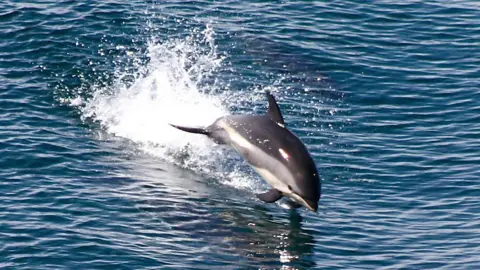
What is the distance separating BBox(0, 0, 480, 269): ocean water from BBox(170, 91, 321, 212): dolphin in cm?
74

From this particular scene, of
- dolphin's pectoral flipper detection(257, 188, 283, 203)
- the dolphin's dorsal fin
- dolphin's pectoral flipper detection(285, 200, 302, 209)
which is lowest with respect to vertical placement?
dolphin's pectoral flipper detection(285, 200, 302, 209)

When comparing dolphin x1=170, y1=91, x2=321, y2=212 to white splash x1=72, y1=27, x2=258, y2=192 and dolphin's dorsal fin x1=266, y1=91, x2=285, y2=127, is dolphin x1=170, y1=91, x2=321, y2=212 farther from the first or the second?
white splash x1=72, y1=27, x2=258, y2=192

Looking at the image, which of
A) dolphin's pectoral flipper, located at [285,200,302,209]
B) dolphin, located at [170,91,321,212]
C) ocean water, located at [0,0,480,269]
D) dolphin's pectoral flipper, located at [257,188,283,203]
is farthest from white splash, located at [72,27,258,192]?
dolphin's pectoral flipper, located at [257,188,283,203]

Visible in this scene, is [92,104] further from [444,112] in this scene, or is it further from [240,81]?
[444,112]

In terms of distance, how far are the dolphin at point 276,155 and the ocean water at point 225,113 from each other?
0.74m

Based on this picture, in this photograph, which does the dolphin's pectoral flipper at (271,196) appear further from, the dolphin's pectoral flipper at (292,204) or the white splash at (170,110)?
the white splash at (170,110)

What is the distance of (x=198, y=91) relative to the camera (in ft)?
89.3

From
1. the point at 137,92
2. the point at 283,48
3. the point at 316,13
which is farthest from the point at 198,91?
the point at 316,13

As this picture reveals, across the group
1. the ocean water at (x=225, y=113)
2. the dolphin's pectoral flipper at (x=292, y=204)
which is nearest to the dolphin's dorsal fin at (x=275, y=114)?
the dolphin's pectoral flipper at (x=292, y=204)

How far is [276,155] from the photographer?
20312mm

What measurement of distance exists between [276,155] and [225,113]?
5.80 meters

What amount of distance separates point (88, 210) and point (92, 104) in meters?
6.28

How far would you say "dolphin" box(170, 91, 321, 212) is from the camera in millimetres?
19766

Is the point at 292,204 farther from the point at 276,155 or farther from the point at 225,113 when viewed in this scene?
the point at 225,113
